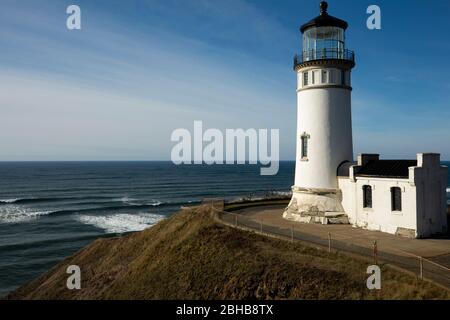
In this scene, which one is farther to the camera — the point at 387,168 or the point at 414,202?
the point at 387,168

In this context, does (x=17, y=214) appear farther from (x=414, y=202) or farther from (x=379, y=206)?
(x=414, y=202)

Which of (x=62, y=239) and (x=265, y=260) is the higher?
(x=265, y=260)

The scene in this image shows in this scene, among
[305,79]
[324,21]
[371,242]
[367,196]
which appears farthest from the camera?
[305,79]

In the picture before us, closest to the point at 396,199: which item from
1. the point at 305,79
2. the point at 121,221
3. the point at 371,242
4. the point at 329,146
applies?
the point at 371,242

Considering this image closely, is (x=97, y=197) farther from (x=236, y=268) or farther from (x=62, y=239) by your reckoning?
(x=236, y=268)

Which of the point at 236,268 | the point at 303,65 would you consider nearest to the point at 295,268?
the point at 236,268

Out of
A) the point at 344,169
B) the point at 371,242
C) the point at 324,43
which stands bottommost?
the point at 371,242
